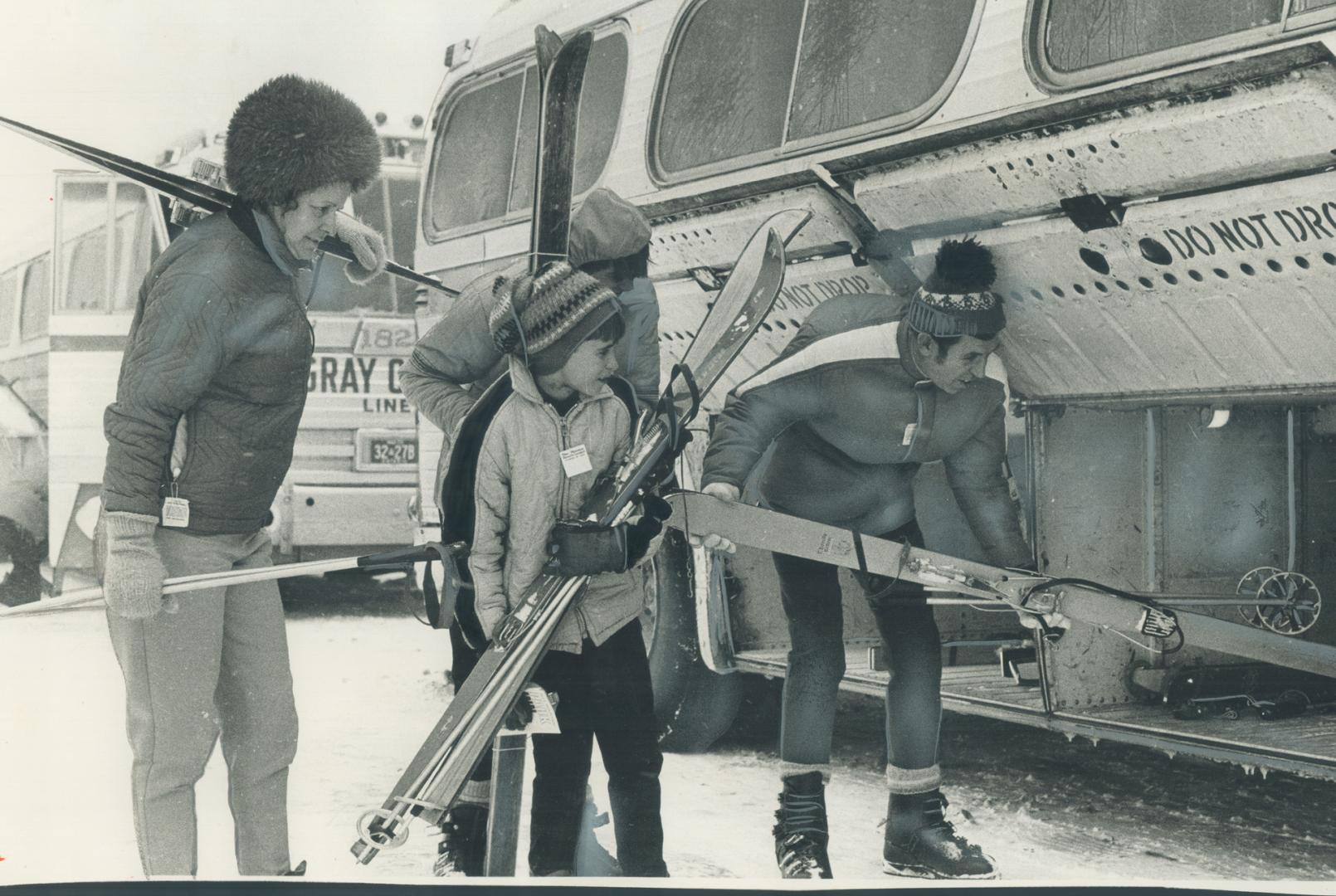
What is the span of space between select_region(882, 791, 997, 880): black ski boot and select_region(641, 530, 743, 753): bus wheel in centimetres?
89

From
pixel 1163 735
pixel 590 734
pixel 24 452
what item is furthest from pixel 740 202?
pixel 24 452

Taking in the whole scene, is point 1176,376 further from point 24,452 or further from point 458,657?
point 24,452

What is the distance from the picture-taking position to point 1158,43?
290cm

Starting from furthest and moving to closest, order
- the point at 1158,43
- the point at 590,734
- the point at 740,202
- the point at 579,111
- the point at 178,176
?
1. the point at 579,111
2. the point at 740,202
3. the point at 178,176
4. the point at 590,734
5. the point at 1158,43

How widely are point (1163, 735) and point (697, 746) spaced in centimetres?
137

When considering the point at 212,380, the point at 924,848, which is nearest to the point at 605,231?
the point at 212,380

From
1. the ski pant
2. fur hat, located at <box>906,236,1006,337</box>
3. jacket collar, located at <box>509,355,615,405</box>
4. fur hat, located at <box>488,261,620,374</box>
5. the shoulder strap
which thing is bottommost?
the ski pant

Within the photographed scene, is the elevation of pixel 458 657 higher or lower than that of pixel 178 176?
lower

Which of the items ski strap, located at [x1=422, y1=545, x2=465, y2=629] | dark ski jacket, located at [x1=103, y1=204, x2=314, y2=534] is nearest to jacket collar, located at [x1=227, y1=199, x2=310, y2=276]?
dark ski jacket, located at [x1=103, y1=204, x2=314, y2=534]

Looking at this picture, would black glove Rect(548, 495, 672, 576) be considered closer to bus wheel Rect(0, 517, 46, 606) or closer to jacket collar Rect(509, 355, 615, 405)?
jacket collar Rect(509, 355, 615, 405)

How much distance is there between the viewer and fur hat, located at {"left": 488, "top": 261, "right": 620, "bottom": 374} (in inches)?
123

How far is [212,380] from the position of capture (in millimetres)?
3145

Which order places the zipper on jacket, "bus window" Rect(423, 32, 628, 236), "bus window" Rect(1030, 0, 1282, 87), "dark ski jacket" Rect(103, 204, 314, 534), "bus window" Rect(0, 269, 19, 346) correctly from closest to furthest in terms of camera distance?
1. "bus window" Rect(1030, 0, 1282, 87)
2. "dark ski jacket" Rect(103, 204, 314, 534)
3. the zipper on jacket
4. "bus window" Rect(423, 32, 628, 236)
5. "bus window" Rect(0, 269, 19, 346)

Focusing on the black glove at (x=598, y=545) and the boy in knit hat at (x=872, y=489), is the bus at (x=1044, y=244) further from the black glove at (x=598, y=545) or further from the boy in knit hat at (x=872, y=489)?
the black glove at (x=598, y=545)
